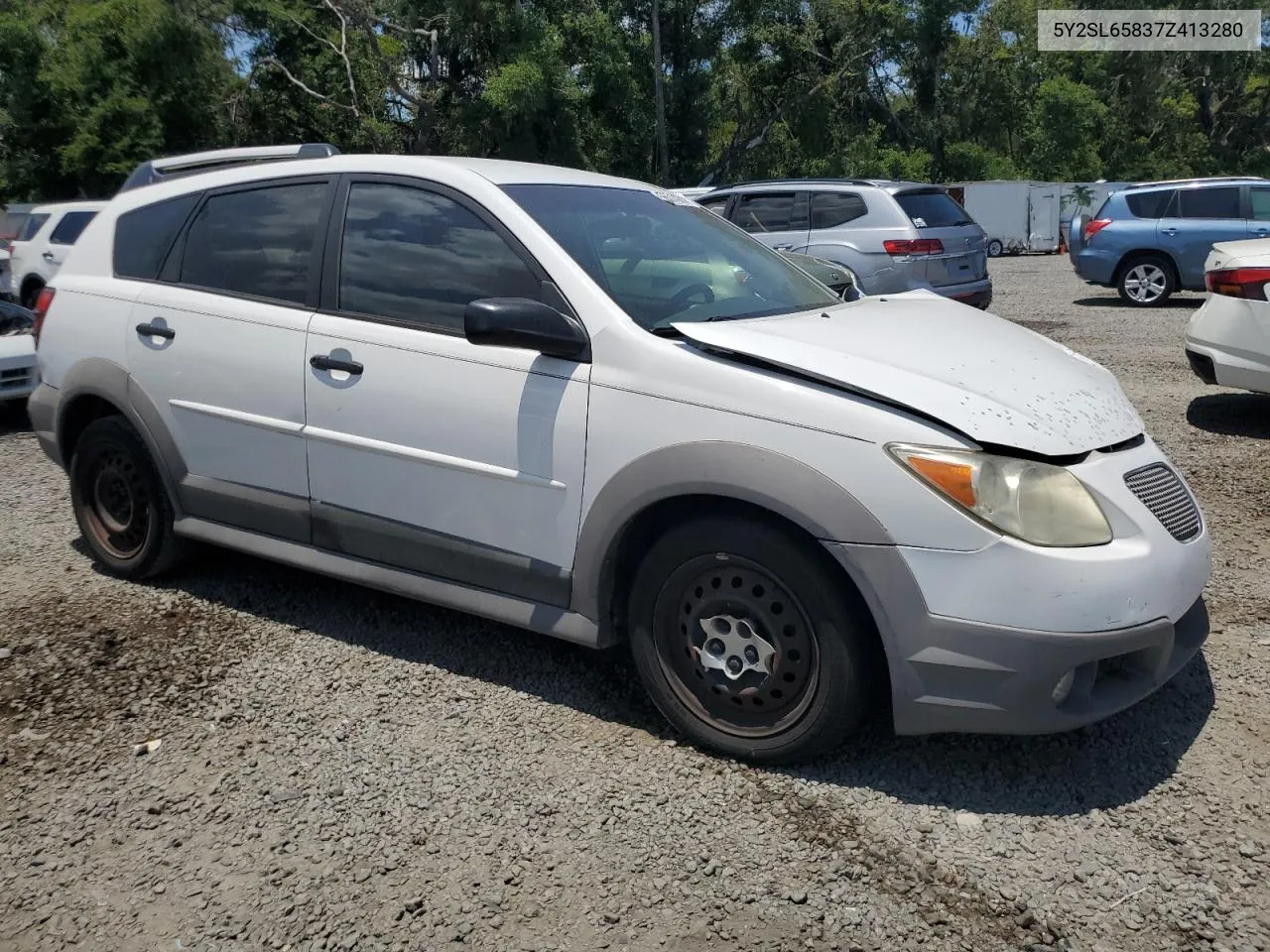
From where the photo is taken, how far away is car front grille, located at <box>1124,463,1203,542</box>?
3.10 metres

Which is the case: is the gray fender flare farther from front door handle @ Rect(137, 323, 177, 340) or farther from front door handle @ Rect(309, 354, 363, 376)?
front door handle @ Rect(137, 323, 177, 340)

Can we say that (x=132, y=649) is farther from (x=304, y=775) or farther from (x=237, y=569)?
(x=304, y=775)

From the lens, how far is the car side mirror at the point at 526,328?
3268 mm

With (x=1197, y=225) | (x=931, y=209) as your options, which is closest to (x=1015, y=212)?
(x=1197, y=225)

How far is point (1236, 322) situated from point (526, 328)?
541 centimetres

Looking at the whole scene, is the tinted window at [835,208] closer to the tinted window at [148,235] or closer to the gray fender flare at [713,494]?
the tinted window at [148,235]

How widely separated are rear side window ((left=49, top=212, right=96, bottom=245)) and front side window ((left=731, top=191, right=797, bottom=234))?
328 inches

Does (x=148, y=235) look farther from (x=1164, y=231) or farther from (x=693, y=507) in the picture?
(x=1164, y=231)

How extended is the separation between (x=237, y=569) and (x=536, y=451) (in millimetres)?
2251

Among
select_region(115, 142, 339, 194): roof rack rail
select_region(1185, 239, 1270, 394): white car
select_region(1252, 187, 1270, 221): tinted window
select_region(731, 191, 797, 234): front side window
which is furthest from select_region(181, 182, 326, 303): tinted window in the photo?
select_region(1252, 187, 1270, 221): tinted window

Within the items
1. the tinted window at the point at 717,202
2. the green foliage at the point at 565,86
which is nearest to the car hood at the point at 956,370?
the tinted window at the point at 717,202

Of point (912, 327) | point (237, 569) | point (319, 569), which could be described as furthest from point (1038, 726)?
point (237, 569)

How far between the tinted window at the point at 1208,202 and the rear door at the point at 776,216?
614cm

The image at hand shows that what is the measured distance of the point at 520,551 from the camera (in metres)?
3.55
